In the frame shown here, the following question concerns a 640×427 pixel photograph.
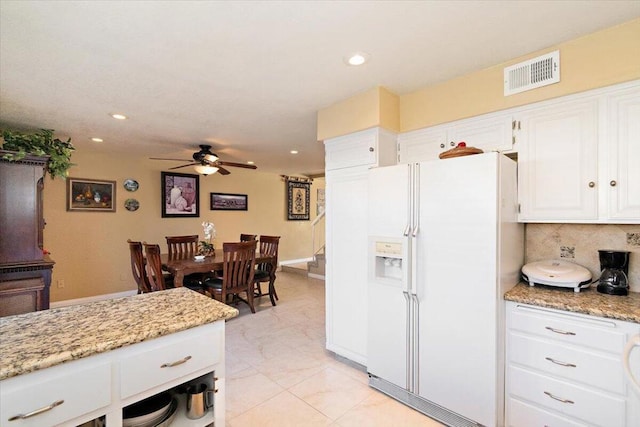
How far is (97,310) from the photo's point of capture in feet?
4.48

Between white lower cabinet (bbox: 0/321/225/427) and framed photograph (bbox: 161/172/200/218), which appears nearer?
white lower cabinet (bbox: 0/321/225/427)

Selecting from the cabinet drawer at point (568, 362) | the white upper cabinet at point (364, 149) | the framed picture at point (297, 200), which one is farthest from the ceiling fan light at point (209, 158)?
the cabinet drawer at point (568, 362)

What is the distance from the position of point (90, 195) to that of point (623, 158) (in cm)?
624

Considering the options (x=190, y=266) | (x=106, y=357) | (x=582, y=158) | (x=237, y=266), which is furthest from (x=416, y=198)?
(x=190, y=266)

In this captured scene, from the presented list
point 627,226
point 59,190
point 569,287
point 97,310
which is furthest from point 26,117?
point 627,226

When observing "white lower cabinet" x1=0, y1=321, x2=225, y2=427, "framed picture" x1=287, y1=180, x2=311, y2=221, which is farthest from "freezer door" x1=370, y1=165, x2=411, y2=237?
"framed picture" x1=287, y1=180, x2=311, y2=221

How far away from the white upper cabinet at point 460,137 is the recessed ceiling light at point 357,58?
2.73 feet

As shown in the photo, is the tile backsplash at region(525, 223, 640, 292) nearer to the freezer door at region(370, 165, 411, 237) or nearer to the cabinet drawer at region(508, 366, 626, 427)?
the cabinet drawer at region(508, 366, 626, 427)

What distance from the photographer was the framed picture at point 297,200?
25.2ft

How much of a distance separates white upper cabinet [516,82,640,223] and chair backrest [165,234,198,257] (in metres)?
4.67

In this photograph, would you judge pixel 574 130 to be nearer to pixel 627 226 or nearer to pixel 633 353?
pixel 627 226

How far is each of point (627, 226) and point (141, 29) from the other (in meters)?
3.24

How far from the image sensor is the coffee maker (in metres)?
1.76

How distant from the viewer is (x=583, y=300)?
5.47 ft
